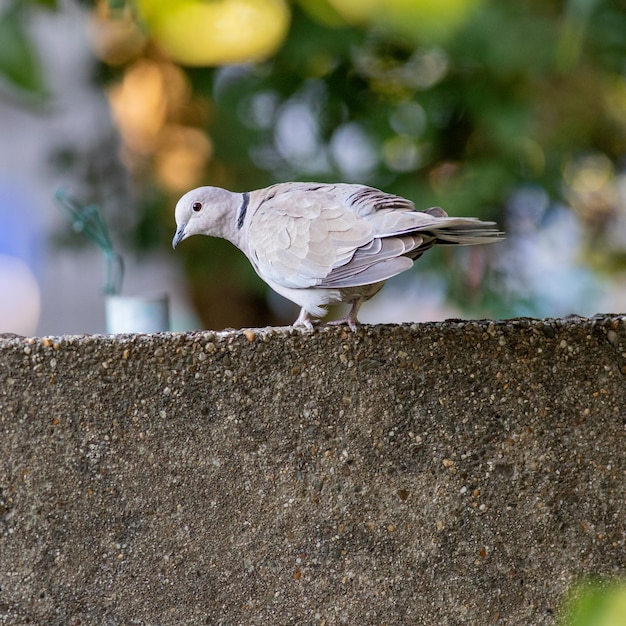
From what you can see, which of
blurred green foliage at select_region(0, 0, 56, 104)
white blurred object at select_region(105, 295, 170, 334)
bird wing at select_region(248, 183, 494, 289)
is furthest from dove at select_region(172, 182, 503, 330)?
blurred green foliage at select_region(0, 0, 56, 104)

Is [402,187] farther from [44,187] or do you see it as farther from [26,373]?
[44,187]

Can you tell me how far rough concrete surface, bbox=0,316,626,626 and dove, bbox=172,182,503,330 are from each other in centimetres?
8

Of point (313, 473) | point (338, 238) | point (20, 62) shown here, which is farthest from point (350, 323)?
point (20, 62)

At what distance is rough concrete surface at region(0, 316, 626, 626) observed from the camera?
1.34m

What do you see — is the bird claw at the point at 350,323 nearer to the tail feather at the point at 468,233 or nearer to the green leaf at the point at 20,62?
the tail feather at the point at 468,233

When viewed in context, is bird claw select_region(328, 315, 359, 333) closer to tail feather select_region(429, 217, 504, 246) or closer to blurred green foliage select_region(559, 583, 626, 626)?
tail feather select_region(429, 217, 504, 246)

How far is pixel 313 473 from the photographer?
1.37 meters

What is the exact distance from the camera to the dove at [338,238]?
4.11ft

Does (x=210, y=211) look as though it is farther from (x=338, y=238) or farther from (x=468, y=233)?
(x=468, y=233)

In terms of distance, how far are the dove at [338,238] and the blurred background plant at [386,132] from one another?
65cm

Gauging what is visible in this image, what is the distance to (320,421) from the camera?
1.36 meters

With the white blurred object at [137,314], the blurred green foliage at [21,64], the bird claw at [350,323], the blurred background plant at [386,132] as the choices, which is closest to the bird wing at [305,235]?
the bird claw at [350,323]

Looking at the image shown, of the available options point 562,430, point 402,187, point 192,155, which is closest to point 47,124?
point 192,155

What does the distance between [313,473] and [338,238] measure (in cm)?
40
